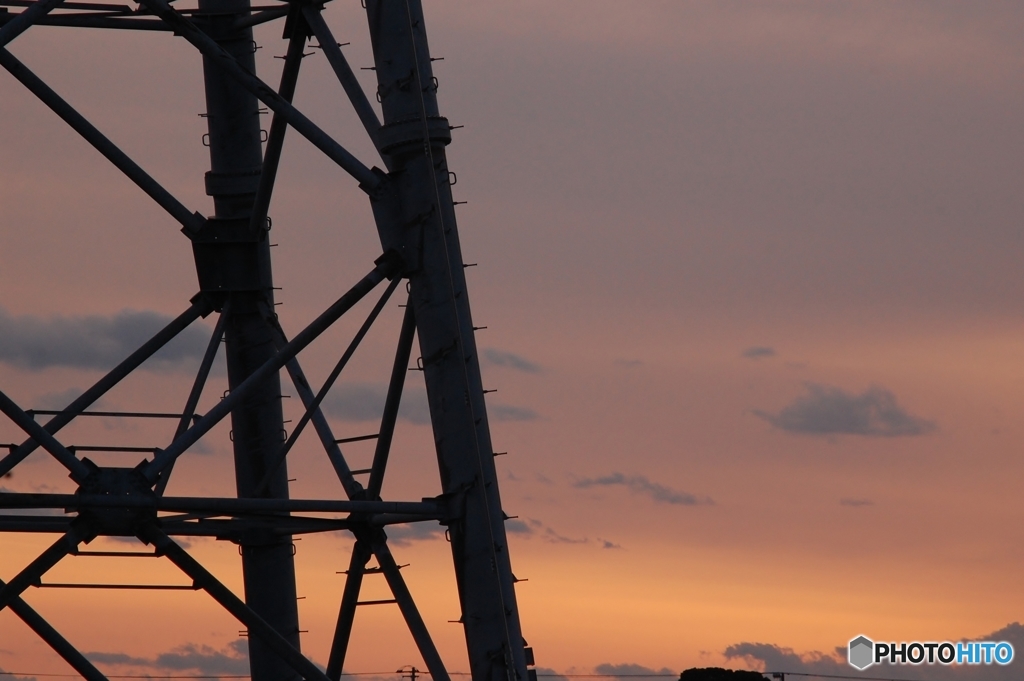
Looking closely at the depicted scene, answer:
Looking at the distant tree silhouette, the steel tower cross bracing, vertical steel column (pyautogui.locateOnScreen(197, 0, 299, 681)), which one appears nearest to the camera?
the steel tower cross bracing

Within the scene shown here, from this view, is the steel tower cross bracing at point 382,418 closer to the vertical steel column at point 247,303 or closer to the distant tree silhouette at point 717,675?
the vertical steel column at point 247,303

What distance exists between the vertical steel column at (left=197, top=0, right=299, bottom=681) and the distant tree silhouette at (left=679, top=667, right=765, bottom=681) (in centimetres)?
2096

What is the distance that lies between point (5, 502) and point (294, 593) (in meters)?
7.39

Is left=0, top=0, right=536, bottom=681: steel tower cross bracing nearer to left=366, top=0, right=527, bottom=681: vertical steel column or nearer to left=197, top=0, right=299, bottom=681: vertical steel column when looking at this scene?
left=366, top=0, right=527, bottom=681: vertical steel column

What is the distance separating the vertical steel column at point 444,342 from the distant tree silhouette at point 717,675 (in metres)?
25.6

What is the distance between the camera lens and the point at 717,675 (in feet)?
164

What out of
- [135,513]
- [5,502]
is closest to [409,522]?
[135,513]

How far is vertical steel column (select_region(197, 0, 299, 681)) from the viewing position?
28312mm

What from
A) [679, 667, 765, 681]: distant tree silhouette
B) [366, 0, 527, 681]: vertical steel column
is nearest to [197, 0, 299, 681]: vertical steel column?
[366, 0, 527, 681]: vertical steel column

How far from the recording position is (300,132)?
76.6 feet

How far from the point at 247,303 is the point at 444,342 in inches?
249

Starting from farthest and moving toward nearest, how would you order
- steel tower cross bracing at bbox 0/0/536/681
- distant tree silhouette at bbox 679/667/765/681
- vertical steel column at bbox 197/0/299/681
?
distant tree silhouette at bbox 679/667/765/681 < vertical steel column at bbox 197/0/299/681 < steel tower cross bracing at bbox 0/0/536/681

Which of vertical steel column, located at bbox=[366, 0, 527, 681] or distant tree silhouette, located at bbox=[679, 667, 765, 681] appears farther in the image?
distant tree silhouette, located at bbox=[679, 667, 765, 681]

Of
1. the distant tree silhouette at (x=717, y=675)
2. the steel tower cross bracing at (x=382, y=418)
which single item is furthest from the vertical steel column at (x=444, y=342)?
the distant tree silhouette at (x=717, y=675)
